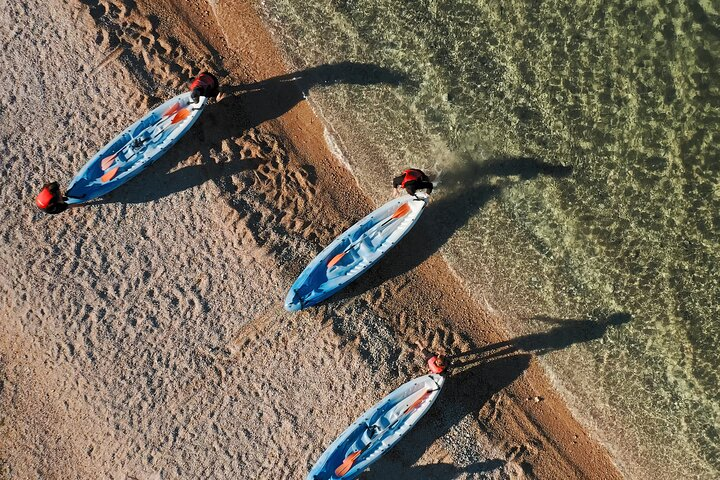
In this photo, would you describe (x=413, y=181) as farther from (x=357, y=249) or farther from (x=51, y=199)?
(x=51, y=199)

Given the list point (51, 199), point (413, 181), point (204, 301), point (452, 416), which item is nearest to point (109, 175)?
point (51, 199)

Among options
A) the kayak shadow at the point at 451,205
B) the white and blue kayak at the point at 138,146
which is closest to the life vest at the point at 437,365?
the kayak shadow at the point at 451,205

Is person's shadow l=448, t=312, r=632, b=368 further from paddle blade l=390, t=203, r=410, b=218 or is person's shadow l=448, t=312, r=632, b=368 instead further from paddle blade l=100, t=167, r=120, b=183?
paddle blade l=100, t=167, r=120, b=183

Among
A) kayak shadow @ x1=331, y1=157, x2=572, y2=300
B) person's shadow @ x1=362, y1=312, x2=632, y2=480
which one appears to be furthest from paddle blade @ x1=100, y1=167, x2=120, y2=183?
person's shadow @ x1=362, y1=312, x2=632, y2=480

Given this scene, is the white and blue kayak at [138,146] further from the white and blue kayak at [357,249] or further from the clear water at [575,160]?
the white and blue kayak at [357,249]

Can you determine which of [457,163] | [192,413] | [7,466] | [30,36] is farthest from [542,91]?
[7,466]

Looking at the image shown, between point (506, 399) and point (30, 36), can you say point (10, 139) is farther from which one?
point (506, 399)
